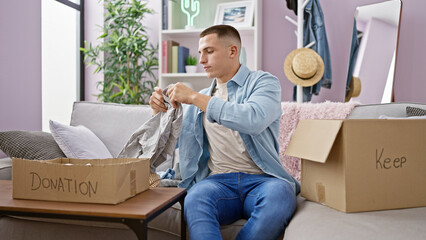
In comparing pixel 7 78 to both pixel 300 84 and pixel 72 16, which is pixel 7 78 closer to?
pixel 72 16

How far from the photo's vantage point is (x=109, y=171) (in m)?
1.08

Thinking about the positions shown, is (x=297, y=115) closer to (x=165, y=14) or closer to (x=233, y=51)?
(x=233, y=51)

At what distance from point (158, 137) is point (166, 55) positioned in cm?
191

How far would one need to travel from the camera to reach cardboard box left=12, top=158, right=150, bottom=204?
1.09 meters

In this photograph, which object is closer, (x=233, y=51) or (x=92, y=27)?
(x=233, y=51)

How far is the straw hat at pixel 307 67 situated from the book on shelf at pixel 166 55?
108 centimetres

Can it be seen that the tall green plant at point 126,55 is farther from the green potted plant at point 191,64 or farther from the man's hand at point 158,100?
the man's hand at point 158,100

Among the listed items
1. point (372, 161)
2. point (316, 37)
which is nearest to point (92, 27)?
point (316, 37)

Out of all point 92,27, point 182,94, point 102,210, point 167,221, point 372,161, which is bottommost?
point 167,221

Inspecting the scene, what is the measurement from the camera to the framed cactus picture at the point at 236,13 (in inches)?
129

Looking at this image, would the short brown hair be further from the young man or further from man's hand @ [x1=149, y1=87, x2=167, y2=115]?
man's hand @ [x1=149, y1=87, x2=167, y2=115]

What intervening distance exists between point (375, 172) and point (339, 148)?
139 mm

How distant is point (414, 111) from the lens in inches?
67.4

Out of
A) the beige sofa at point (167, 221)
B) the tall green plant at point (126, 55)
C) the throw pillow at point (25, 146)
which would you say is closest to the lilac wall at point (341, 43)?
the tall green plant at point (126, 55)
